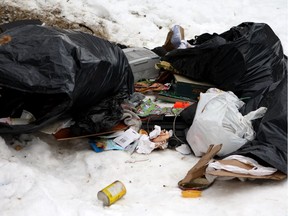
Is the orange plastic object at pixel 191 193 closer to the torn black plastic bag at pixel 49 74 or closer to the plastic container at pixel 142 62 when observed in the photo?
the torn black plastic bag at pixel 49 74

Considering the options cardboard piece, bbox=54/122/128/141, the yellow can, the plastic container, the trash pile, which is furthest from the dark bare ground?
the yellow can

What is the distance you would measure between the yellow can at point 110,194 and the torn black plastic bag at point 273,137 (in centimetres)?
85

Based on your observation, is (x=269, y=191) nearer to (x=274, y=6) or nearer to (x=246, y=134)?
(x=246, y=134)

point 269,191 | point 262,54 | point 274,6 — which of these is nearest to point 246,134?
point 269,191

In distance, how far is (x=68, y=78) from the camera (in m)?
2.62

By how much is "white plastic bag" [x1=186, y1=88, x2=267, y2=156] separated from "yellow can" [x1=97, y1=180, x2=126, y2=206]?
868mm

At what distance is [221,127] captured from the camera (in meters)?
2.72

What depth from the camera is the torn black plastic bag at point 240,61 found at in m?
3.61

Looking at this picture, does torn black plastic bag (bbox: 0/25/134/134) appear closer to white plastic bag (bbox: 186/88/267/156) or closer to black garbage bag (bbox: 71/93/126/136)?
black garbage bag (bbox: 71/93/126/136)

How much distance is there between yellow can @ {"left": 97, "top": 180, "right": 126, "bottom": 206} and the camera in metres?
2.17

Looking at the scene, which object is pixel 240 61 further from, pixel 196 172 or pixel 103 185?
pixel 103 185

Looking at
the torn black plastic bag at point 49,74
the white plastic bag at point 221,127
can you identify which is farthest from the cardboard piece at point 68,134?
the white plastic bag at point 221,127

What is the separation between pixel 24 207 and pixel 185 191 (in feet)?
3.34

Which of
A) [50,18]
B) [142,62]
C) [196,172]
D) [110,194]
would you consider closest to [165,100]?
[142,62]
